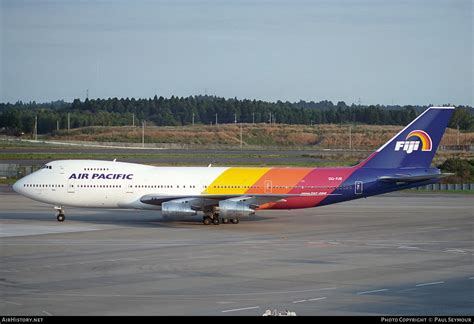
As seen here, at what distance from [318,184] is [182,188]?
24.9ft

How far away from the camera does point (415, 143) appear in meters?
50.5

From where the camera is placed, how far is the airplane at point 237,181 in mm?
49375

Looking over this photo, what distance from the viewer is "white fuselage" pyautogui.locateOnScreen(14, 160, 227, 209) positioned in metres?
49.4

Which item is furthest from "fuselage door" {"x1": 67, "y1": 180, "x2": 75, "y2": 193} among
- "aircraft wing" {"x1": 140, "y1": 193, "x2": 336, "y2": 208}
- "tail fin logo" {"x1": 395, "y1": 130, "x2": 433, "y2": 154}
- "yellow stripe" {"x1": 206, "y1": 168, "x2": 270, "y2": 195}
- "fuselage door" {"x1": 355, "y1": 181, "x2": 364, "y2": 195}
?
"tail fin logo" {"x1": 395, "y1": 130, "x2": 433, "y2": 154}

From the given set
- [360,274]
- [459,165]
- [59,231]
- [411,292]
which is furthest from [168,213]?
[459,165]

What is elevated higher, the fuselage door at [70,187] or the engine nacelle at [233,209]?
the fuselage door at [70,187]

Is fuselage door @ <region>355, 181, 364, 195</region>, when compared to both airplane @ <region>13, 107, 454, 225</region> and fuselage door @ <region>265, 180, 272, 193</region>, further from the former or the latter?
fuselage door @ <region>265, 180, 272, 193</region>

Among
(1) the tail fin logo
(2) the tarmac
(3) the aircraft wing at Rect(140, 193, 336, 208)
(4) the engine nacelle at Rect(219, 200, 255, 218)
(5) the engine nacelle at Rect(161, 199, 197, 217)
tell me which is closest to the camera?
(2) the tarmac

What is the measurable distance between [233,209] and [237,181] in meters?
2.84

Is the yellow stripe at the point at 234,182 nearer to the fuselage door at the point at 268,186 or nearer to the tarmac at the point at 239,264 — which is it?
the fuselage door at the point at 268,186

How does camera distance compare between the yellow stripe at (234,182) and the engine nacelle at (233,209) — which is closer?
the engine nacelle at (233,209)

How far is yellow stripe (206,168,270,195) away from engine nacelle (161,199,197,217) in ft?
7.18

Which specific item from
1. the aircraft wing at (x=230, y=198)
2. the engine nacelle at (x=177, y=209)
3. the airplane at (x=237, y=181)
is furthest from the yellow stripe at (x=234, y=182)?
the engine nacelle at (x=177, y=209)

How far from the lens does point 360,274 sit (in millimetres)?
30938
